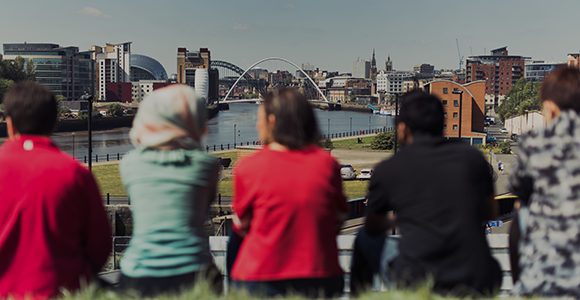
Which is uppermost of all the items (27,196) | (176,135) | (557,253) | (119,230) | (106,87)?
(106,87)

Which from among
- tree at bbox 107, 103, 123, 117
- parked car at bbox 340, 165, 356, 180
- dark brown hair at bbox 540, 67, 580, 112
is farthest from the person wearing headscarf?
tree at bbox 107, 103, 123, 117

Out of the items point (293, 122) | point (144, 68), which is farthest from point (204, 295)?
point (144, 68)

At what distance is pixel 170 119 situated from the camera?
2.20 m

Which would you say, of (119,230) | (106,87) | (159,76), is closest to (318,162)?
(119,230)

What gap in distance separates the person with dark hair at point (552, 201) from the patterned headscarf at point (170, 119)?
1.40m

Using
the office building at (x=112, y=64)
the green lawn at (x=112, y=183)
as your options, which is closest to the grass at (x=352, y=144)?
the green lawn at (x=112, y=183)

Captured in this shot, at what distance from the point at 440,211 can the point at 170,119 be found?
1.19 m

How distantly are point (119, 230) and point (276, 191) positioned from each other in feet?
60.3

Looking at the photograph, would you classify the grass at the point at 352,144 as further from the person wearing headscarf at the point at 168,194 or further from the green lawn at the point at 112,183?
the person wearing headscarf at the point at 168,194

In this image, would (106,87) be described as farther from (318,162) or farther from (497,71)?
(318,162)

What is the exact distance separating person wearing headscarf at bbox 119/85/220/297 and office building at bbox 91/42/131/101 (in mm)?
119876

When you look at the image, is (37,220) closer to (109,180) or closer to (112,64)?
(109,180)

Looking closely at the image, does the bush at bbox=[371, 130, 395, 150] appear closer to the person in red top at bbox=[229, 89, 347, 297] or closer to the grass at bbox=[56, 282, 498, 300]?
the person in red top at bbox=[229, 89, 347, 297]

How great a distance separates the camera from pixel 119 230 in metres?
19.2
